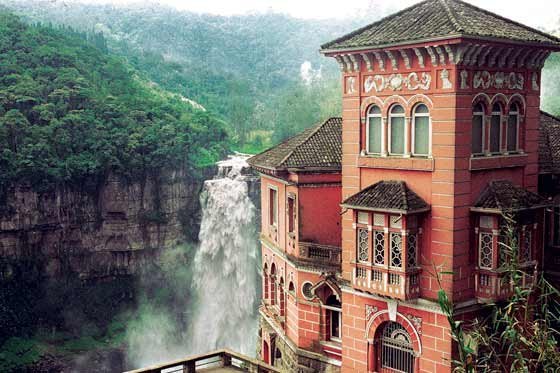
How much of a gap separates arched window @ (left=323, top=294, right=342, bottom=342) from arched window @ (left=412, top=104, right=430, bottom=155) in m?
6.71

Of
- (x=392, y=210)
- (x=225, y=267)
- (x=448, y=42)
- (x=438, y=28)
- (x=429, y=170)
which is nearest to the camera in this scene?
(x=448, y=42)

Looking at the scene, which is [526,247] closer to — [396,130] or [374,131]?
[396,130]

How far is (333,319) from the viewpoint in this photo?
21.6m

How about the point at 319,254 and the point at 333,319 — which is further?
the point at 333,319

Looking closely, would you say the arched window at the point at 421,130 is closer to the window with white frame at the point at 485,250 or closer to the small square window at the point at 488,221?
the small square window at the point at 488,221

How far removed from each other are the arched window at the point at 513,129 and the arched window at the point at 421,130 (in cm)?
260

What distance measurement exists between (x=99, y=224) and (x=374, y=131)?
114 feet

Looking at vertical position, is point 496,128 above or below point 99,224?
above

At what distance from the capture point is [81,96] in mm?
50125

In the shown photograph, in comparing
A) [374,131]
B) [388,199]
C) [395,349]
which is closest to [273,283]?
[395,349]

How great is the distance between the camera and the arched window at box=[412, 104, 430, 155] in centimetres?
1652

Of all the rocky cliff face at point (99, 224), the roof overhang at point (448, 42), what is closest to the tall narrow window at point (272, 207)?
the roof overhang at point (448, 42)

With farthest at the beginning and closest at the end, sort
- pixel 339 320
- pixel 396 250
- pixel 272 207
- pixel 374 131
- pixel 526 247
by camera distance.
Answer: pixel 272 207
pixel 339 320
pixel 374 131
pixel 526 247
pixel 396 250

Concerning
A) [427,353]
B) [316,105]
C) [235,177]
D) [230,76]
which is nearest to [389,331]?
[427,353]
